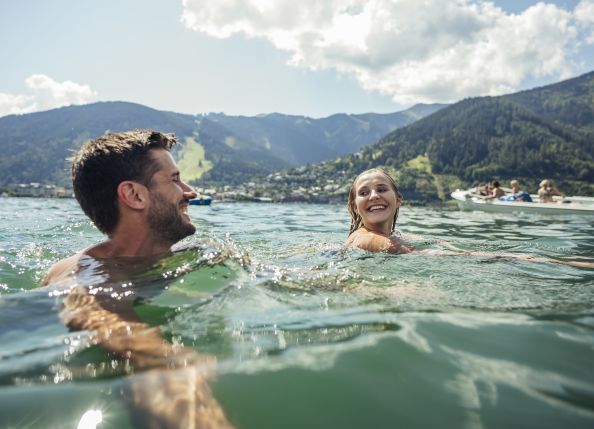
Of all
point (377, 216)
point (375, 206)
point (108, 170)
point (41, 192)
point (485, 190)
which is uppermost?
point (108, 170)

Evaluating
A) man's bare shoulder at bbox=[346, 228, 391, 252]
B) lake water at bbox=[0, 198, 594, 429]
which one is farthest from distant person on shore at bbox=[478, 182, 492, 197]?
lake water at bbox=[0, 198, 594, 429]

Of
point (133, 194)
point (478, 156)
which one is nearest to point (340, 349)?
point (133, 194)

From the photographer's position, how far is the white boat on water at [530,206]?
65.0 ft

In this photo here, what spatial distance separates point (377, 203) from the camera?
659cm

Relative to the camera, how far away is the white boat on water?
1981cm

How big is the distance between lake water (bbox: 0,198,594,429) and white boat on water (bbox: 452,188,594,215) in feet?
60.1

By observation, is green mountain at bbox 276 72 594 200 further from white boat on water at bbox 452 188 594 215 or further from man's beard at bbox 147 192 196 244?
man's beard at bbox 147 192 196 244

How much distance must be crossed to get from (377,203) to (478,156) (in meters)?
169

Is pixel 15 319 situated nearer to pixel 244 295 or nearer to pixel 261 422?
pixel 244 295

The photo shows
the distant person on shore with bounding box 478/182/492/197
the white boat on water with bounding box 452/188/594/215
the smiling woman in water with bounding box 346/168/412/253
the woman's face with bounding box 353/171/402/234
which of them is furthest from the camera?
the distant person on shore with bounding box 478/182/492/197

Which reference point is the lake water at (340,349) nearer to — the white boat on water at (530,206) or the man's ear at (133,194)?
the man's ear at (133,194)

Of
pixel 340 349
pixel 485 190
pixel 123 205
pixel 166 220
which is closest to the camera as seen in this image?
pixel 340 349

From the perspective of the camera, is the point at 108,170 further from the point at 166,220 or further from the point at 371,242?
the point at 371,242

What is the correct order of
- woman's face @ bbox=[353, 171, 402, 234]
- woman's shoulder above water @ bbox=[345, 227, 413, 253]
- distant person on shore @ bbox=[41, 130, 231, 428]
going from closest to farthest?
distant person on shore @ bbox=[41, 130, 231, 428] → woman's shoulder above water @ bbox=[345, 227, 413, 253] → woman's face @ bbox=[353, 171, 402, 234]
